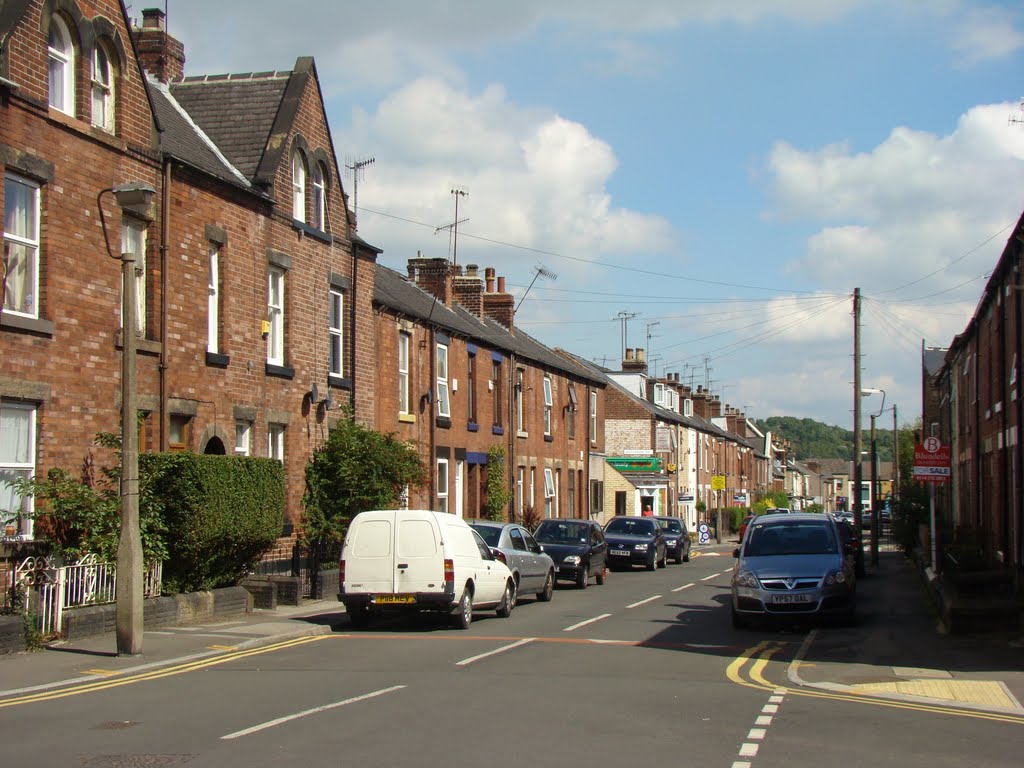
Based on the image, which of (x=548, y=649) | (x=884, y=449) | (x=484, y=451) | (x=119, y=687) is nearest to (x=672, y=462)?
(x=484, y=451)

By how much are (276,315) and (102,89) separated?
6.55 meters

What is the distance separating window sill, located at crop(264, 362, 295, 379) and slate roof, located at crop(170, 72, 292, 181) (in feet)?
12.7

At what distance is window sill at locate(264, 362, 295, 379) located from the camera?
23328 millimetres

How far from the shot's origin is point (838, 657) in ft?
49.3

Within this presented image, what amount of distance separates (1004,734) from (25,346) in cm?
1332

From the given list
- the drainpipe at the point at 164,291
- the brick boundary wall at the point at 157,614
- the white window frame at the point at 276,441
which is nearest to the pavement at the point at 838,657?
the brick boundary wall at the point at 157,614

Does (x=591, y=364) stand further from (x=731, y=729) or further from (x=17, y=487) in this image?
(x=731, y=729)

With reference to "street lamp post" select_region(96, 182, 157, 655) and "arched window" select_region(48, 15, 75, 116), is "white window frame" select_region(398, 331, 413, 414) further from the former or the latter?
"street lamp post" select_region(96, 182, 157, 655)

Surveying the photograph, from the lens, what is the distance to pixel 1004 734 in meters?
9.61

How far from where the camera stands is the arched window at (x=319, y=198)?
2594 centimetres


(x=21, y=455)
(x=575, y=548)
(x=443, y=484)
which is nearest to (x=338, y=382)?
(x=575, y=548)

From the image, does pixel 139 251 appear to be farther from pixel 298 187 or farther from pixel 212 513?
pixel 298 187

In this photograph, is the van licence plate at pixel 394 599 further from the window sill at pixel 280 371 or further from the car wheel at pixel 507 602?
the window sill at pixel 280 371

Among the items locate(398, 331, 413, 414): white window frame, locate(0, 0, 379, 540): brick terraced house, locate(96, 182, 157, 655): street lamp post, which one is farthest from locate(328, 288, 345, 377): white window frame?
locate(96, 182, 157, 655): street lamp post
